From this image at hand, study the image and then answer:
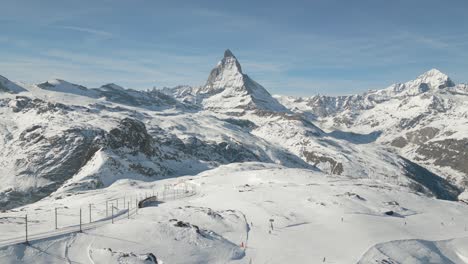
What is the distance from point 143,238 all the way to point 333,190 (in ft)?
195

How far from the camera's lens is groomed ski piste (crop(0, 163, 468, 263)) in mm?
46375

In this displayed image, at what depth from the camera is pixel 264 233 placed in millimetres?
61062

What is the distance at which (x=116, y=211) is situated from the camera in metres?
72.6

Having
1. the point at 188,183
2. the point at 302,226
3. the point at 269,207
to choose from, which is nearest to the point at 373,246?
the point at 302,226

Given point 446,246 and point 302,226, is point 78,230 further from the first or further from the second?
point 446,246

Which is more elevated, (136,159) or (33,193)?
(136,159)

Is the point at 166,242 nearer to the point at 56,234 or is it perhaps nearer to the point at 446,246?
the point at 56,234

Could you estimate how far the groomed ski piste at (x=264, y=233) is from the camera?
152ft

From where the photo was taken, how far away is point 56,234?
48.0 meters

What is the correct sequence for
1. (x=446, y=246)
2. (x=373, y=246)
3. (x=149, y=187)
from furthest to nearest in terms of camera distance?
(x=149, y=187)
(x=446, y=246)
(x=373, y=246)

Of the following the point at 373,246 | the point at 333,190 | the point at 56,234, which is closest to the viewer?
the point at 56,234

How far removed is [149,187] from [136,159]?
60821mm

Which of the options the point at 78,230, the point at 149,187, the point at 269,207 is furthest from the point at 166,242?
the point at 149,187

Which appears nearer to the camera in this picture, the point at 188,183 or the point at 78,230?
the point at 78,230
